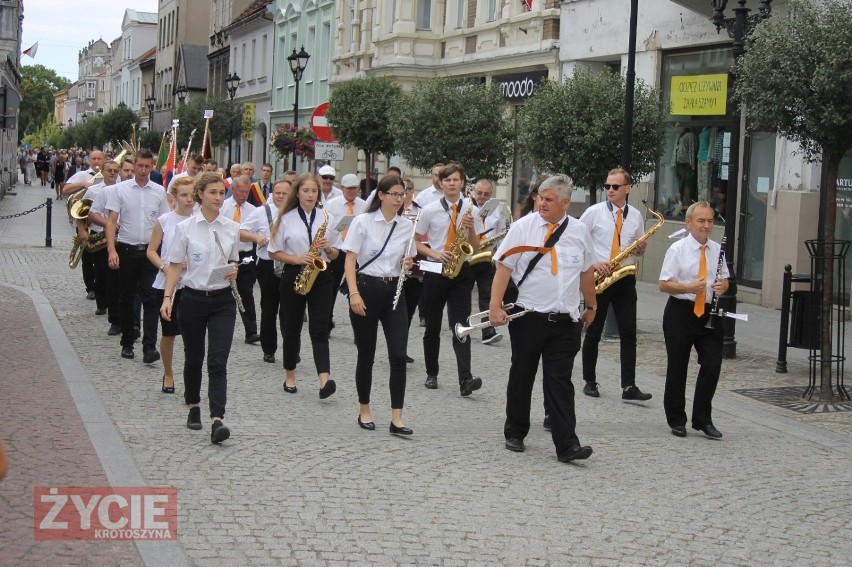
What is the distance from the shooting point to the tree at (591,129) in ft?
54.6

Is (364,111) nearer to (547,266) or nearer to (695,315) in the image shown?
(695,315)

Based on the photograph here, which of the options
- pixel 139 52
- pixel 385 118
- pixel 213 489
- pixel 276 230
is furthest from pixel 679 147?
pixel 139 52

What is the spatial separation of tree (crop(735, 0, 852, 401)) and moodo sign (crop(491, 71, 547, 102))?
47.1 feet

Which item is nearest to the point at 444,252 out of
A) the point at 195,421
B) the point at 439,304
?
the point at 439,304

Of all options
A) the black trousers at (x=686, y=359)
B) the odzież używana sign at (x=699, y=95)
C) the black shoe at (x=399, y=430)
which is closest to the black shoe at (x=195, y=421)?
the black shoe at (x=399, y=430)

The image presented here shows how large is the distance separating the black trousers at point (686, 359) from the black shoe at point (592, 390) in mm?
1429

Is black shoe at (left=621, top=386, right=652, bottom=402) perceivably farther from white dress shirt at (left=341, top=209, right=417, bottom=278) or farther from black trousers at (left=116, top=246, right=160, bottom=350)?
black trousers at (left=116, top=246, right=160, bottom=350)

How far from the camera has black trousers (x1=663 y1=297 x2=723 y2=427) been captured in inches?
356

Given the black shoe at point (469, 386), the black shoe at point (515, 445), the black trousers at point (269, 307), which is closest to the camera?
the black shoe at point (515, 445)

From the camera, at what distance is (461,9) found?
30.8 meters

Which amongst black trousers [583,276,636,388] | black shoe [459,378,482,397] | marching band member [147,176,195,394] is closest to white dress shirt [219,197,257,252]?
marching band member [147,176,195,394]

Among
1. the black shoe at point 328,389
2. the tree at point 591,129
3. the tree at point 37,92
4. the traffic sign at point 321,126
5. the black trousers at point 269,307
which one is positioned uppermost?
the tree at point 37,92

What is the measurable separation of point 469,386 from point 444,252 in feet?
3.94

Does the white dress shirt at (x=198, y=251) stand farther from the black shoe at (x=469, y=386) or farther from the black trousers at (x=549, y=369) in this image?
the black shoe at (x=469, y=386)
